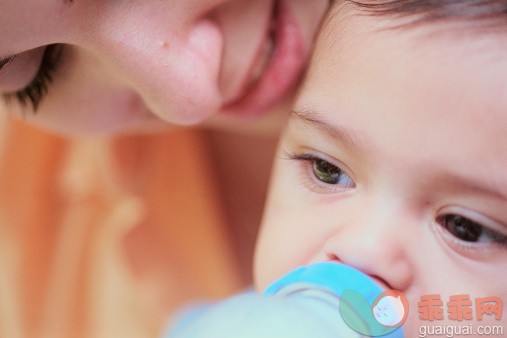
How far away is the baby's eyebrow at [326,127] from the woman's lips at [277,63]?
0.10 metres

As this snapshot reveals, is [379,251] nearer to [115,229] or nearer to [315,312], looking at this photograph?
[315,312]

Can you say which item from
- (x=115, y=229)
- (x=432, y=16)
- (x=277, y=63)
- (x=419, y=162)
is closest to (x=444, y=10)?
(x=432, y=16)

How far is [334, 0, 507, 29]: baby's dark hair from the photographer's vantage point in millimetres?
623

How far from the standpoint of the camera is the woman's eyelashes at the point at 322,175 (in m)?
0.75

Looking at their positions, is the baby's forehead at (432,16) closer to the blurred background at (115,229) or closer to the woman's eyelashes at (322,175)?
the woman's eyelashes at (322,175)

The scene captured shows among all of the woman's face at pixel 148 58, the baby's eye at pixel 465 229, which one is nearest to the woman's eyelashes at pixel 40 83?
the woman's face at pixel 148 58

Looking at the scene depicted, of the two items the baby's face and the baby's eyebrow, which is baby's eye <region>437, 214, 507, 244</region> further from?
the baby's eyebrow

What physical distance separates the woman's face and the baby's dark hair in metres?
0.15

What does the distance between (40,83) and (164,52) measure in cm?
21

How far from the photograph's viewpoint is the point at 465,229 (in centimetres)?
67

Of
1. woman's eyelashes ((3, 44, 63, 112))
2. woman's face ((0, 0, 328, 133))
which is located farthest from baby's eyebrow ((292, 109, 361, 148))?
woman's eyelashes ((3, 44, 63, 112))

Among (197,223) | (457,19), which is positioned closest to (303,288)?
(457,19)

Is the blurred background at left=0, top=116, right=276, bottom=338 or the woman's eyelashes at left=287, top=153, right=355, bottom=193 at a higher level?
the woman's eyelashes at left=287, top=153, right=355, bottom=193

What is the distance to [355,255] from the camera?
67 cm
